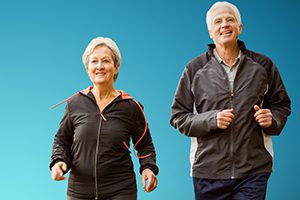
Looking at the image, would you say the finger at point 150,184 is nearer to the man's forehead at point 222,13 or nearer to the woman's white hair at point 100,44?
the woman's white hair at point 100,44

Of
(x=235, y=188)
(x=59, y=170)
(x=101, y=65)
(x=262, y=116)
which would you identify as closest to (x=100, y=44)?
(x=101, y=65)

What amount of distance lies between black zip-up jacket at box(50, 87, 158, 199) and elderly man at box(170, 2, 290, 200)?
0.92ft

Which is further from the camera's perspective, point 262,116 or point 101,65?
point 101,65

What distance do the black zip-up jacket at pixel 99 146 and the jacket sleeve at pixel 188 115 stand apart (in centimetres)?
25

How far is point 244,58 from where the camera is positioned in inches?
113

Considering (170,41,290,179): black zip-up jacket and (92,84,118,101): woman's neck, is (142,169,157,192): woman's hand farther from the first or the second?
(92,84,118,101): woman's neck

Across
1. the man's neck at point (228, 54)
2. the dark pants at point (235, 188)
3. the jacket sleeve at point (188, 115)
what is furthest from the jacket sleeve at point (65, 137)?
the man's neck at point (228, 54)

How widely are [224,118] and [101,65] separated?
0.81 metres

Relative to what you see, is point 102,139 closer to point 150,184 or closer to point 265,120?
point 150,184

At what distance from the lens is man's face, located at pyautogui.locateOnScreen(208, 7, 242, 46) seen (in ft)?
9.34

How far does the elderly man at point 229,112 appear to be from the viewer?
8.93 feet

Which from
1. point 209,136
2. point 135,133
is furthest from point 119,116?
point 209,136

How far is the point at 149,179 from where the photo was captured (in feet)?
9.43

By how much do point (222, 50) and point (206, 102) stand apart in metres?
0.34
